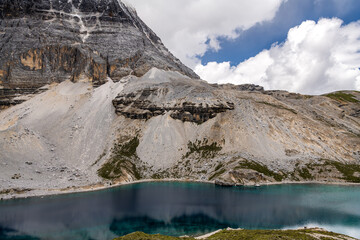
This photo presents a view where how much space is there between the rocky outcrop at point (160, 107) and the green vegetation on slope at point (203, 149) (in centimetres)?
1504

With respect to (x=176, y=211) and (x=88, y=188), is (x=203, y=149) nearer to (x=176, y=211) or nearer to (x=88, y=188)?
(x=88, y=188)

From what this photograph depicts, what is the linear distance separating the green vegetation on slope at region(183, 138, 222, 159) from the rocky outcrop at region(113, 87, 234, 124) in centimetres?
1504

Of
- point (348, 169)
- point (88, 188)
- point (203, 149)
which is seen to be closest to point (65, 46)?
point (88, 188)

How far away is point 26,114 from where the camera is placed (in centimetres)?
14000

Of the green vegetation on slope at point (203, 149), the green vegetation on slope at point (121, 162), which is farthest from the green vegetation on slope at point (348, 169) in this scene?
the green vegetation on slope at point (121, 162)

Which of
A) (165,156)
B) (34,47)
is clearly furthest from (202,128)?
(34,47)

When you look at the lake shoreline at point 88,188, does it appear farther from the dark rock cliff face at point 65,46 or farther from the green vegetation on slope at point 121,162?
the dark rock cliff face at point 65,46

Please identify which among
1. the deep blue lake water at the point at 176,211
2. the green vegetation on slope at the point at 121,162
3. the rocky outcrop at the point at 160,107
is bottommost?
the deep blue lake water at the point at 176,211

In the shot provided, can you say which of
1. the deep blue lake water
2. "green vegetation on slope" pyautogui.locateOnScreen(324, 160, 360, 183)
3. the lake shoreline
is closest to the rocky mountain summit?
"green vegetation on slope" pyautogui.locateOnScreen(324, 160, 360, 183)

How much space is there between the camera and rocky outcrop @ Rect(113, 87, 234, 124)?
144 metres

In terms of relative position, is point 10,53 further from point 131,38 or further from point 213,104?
point 213,104

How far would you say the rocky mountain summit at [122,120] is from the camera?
358 ft

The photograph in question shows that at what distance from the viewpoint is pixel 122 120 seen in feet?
482

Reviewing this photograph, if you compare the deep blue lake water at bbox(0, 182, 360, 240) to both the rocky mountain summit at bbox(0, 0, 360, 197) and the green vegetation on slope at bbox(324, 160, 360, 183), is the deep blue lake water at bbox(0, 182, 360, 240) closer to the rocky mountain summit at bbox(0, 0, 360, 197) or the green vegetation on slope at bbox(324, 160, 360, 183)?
the green vegetation on slope at bbox(324, 160, 360, 183)
